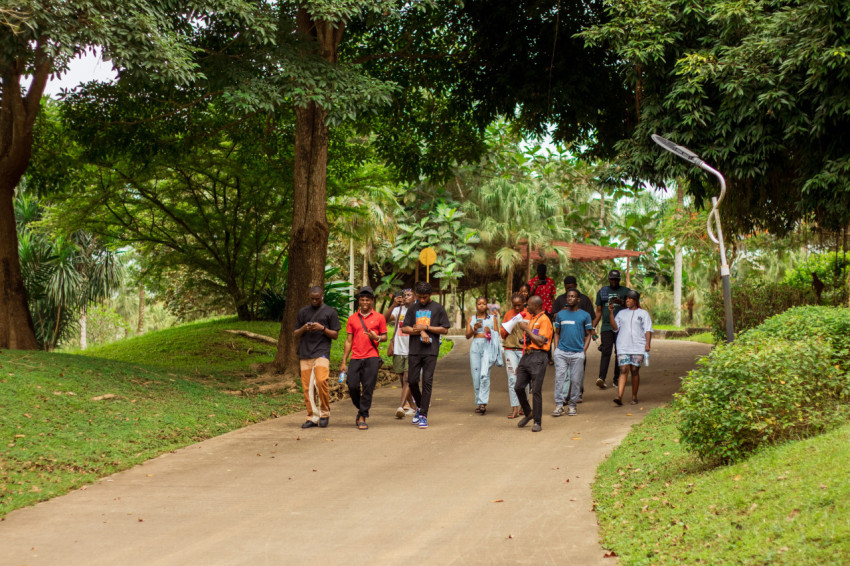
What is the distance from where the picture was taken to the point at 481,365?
1241 cm

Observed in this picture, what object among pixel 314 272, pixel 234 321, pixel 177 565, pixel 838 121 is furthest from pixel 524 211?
pixel 177 565

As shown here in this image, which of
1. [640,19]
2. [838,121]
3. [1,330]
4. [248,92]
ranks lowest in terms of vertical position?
[1,330]

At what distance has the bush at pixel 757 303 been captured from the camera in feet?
58.7

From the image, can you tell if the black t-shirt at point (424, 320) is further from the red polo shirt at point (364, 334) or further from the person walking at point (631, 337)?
the person walking at point (631, 337)

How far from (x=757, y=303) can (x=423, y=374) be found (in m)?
9.71

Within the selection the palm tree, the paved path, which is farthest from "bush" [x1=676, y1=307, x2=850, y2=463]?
the palm tree

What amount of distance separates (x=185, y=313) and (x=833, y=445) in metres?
35.9

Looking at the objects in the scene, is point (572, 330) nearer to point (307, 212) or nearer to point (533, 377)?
point (533, 377)

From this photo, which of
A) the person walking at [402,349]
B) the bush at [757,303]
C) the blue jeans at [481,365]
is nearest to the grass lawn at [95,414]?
the person walking at [402,349]

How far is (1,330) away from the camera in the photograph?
1555cm

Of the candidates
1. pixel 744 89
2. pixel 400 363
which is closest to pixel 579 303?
pixel 400 363

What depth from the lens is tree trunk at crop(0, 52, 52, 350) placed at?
1562cm

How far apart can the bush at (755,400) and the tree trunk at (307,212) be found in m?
9.29

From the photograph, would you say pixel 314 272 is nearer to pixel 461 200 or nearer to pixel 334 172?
pixel 334 172
